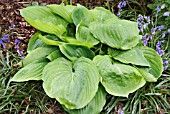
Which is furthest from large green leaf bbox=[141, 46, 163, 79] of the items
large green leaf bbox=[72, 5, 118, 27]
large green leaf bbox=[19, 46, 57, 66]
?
large green leaf bbox=[19, 46, 57, 66]

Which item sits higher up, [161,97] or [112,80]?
[112,80]

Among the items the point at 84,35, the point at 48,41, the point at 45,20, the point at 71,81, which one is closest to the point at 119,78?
the point at 71,81

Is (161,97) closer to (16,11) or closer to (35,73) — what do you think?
(35,73)

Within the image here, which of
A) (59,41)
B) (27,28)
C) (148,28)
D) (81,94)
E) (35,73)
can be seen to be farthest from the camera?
(27,28)

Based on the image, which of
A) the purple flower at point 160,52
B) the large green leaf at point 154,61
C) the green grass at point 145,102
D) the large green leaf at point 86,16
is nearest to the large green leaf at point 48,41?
the large green leaf at point 86,16

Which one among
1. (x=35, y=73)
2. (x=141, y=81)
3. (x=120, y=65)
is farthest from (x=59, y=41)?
(x=141, y=81)

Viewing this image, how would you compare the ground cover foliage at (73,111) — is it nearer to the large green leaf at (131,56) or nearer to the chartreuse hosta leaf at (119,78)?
the large green leaf at (131,56)

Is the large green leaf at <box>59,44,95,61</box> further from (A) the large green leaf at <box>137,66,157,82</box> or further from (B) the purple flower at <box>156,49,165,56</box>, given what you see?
(B) the purple flower at <box>156,49,165,56</box>
